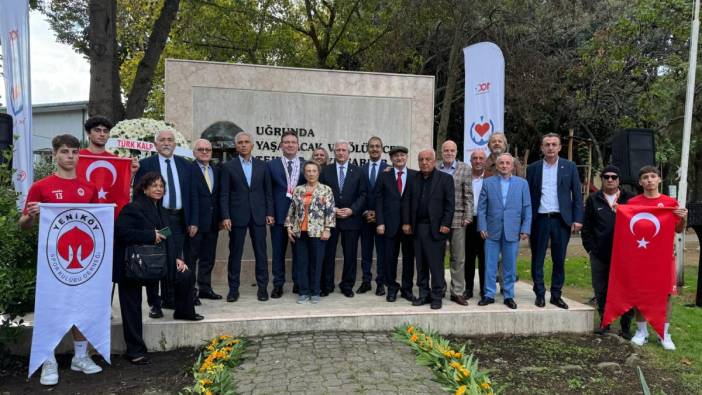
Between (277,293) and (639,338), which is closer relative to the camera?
(639,338)

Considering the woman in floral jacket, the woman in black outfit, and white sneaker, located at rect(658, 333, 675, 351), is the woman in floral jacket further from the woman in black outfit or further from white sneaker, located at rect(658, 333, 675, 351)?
white sneaker, located at rect(658, 333, 675, 351)

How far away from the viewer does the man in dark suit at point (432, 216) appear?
5848 millimetres

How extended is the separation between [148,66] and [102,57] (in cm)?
156

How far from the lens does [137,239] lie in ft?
15.0

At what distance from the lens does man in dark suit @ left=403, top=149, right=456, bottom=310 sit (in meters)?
5.85

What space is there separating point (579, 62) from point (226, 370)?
1782 centimetres

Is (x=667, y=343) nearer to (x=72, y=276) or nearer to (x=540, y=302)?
(x=540, y=302)

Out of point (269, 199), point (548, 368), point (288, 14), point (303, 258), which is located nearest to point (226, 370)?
point (303, 258)

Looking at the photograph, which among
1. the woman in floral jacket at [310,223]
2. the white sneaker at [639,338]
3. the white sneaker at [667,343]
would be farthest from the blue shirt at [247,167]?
the white sneaker at [667,343]

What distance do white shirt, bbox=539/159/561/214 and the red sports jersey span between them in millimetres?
4684

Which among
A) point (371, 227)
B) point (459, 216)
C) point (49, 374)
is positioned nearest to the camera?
point (49, 374)

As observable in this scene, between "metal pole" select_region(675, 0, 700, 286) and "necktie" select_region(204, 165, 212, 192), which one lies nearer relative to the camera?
"necktie" select_region(204, 165, 212, 192)

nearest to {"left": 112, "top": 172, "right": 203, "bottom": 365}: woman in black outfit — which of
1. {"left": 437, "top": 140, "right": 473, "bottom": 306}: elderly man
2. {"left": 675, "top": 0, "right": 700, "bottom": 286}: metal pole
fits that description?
{"left": 437, "top": 140, "right": 473, "bottom": 306}: elderly man

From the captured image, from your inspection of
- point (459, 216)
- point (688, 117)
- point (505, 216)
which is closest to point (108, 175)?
point (459, 216)
